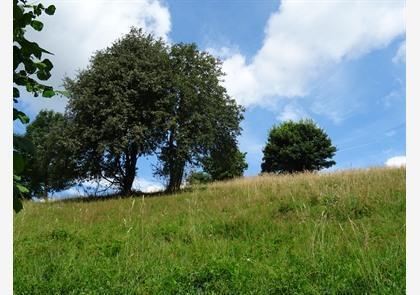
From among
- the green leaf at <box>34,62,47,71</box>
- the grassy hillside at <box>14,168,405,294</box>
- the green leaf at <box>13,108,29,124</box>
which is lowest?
the grassy hillside at <box>14,168,405,294</box>

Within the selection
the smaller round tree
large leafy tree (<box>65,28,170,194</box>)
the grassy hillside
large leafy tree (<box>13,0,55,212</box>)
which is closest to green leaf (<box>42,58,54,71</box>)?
large leafy tree (<box>13,0,55,212</box>)

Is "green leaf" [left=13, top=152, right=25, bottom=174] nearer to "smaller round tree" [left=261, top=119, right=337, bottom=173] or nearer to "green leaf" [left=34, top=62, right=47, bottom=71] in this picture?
"green leaf" [left=34, top=62, right=47, bottom=71]

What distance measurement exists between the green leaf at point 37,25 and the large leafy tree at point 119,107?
76.0 feet

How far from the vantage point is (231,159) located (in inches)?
1288

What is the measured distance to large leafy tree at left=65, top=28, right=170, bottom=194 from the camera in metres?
26.0

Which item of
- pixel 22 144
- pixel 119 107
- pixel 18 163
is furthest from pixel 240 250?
pixel 119 107

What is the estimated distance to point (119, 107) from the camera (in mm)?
25906

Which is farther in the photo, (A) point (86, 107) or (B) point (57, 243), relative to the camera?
(A) point (86, 107)

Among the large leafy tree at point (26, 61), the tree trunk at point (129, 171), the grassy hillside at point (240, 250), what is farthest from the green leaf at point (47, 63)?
the tree trunk at point (129, 171)

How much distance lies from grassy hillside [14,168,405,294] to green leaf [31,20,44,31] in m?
4.08

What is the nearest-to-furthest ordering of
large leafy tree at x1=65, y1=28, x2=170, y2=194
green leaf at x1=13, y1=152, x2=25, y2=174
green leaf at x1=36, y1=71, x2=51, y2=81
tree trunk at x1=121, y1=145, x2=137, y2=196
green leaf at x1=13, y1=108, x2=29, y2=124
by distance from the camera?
green leaf at x1=13, y1=152, x2=25, y2=174
green leaf at x1=13, y1=108, x2=29, y2=124
green leaf at x1=36, y1=71, x2=51, y2=81
large leafy tree at x1=65, y1=28, x2=170, y2=194
tree trunk at x1=121, y1=145, x2=137, y2=196
